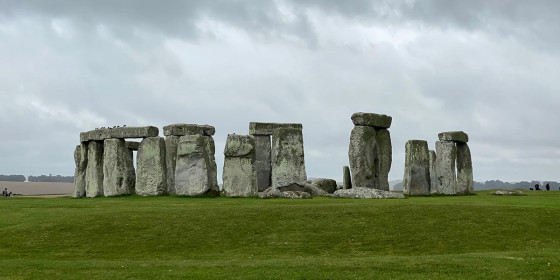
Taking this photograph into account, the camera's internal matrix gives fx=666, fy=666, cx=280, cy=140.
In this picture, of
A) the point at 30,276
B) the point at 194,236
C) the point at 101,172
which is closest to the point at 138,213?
the point at 194,236

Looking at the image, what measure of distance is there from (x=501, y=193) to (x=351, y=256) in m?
22.0

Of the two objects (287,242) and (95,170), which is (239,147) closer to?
(95,170)

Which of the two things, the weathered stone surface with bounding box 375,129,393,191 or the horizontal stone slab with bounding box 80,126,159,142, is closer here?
the horizontal stone slab with bounding box 80,126,159,142

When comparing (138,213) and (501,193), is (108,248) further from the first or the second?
(501,193)

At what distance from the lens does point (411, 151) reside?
37.8 m

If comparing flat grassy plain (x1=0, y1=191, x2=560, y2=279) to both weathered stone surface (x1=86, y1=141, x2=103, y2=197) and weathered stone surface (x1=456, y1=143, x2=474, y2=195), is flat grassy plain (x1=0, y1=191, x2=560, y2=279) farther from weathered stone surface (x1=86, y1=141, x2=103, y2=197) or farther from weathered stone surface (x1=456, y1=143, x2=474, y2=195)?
weathered stone surface (x1=456, y1=143, x2=474, y2=195)

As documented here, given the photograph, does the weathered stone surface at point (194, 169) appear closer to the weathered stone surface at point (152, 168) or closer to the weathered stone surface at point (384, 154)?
the weathered stone surface at point (152, 168)

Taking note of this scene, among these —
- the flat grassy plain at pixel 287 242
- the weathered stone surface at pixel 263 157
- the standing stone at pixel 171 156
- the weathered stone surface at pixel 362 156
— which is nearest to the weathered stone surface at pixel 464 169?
the weathered stone surface at pixel 362 156

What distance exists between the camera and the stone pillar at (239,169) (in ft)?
108

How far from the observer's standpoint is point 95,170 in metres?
39.5

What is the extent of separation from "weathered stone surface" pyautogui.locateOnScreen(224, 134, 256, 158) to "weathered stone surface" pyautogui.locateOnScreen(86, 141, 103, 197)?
1028cm

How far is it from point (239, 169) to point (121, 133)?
8.80 meters

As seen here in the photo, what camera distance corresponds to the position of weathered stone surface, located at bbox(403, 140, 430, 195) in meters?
37.6

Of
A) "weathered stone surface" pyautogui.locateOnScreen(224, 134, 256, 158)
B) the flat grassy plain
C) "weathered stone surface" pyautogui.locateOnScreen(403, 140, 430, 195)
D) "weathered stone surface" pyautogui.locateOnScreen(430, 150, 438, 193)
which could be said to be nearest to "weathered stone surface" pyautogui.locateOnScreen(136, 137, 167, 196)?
"weathered stone surface" pyautogui.locateOnScreen(224, 134, 256, 158)
